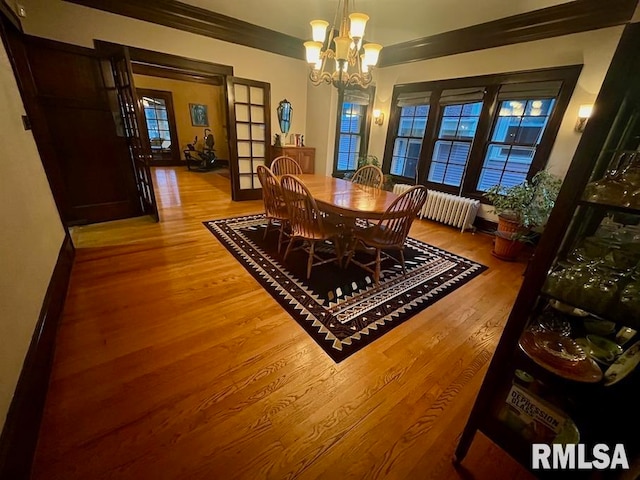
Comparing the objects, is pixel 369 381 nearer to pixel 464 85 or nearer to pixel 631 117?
pixel 631 117

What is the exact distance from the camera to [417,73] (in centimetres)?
415

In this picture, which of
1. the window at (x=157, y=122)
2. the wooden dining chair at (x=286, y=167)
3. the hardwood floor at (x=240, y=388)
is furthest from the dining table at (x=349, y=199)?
the window at (x=157, y=122)

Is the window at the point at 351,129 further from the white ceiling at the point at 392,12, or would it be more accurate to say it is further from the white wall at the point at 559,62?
the white wall at the point at 559,62

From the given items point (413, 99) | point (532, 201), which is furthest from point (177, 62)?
point (532, 201)

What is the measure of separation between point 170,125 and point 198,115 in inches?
35.1

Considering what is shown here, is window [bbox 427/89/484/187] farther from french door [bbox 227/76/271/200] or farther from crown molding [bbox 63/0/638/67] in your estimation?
french door [bbox 227/76/271/200]

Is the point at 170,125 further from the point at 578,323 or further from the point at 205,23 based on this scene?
the point at 578,323

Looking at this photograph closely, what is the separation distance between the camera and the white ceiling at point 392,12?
2.82 metres

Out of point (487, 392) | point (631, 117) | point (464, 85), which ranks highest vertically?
point (464, 85)

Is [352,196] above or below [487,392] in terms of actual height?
above

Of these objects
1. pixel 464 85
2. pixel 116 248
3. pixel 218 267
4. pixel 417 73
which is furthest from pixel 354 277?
pixel 417 73

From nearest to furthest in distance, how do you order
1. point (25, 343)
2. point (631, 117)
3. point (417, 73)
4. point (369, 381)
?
point (631, 117) → point (25, 343) → point (369, 381) → point (417, 73)

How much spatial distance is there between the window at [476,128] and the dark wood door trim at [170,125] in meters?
6.70

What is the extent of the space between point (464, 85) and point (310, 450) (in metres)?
4.53
